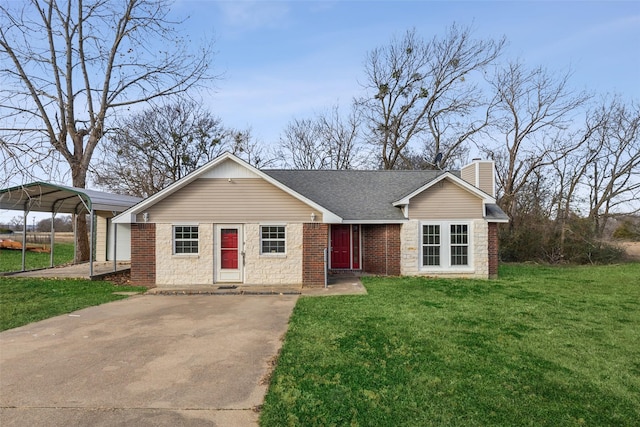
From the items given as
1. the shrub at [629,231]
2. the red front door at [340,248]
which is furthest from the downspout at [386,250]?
the shrub at [629,231]

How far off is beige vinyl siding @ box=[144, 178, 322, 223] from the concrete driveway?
4.22 meters

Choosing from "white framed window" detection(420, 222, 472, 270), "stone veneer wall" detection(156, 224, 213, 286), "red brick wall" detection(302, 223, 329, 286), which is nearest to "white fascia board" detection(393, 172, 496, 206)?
"white framed window" detection(420, 222, 472, 270)

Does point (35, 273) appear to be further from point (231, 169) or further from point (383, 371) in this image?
point (383, 371)

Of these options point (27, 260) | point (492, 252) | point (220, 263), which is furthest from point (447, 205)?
point (27, 260)

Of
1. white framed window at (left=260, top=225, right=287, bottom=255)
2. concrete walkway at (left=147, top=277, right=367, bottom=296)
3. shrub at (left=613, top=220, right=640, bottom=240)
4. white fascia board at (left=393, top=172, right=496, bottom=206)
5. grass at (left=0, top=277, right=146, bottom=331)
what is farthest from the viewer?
shrub at (left=613, top=220, right=640, bottom=240)

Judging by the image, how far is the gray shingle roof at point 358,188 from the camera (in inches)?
571

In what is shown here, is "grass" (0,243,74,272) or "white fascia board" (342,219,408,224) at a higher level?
"white fascia board" (342,219,408,224)

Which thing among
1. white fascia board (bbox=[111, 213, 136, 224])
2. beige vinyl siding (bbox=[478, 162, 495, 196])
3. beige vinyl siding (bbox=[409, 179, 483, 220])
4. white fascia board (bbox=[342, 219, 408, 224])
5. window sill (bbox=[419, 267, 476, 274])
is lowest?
window sill (bbox=[419, 267, 476, 274])

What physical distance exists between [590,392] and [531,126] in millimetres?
25133

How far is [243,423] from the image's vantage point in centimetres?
373

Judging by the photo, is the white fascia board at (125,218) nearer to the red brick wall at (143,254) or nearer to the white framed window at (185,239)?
the red brick wall at (143,254)

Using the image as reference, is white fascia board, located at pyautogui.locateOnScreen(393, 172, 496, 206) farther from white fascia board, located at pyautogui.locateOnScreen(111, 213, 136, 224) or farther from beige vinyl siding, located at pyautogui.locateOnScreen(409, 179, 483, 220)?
white fascia board, located at pyautogui.locateOnScreen(111, 213, 136, 224)

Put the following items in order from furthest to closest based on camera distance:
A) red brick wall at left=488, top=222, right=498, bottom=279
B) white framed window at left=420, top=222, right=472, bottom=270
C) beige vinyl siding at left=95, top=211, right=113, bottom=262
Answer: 1. beige vinyl siding at left=95, top=211, right=113, bottom=262
2. red brick wall at left=488, top=222, right=498, bottom=279
3. white framed window at left=420, top=222, right=472, bottom=270

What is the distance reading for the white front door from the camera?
41.0 ft
